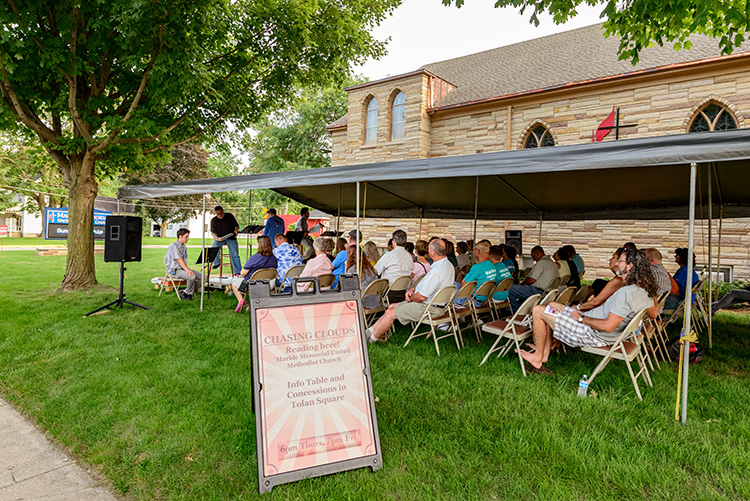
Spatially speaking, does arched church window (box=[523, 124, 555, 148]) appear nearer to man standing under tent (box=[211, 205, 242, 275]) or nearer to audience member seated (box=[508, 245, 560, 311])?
audience member seated (box=[508, 245, 560, 311])

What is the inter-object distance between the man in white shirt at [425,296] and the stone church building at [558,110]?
28.8 feet

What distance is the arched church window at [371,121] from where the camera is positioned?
16.7 m

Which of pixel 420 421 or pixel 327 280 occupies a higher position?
pixel 327 280

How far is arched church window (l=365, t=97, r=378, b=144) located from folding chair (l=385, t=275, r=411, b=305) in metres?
11.7

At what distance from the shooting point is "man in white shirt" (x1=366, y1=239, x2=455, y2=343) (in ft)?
16.5

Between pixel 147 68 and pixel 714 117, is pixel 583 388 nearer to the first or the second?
pixel 147 68

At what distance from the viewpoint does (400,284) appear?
5.94 meters

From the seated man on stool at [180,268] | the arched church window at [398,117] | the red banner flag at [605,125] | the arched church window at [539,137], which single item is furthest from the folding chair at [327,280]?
the arched church window at [398,117]

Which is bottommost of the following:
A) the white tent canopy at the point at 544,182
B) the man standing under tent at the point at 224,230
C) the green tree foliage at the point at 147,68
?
the man standing under tent at the point at 224,230

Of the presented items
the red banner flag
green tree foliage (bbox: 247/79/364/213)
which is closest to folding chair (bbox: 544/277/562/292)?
the red banner flag

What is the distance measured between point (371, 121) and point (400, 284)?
12322mm

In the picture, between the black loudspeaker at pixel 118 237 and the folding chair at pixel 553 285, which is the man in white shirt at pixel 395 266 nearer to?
the folding chair at pixel 553 285

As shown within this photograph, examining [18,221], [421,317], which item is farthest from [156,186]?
[18,221]

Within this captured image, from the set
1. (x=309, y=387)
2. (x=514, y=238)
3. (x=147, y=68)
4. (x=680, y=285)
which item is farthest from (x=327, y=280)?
(x=514, y=238)
